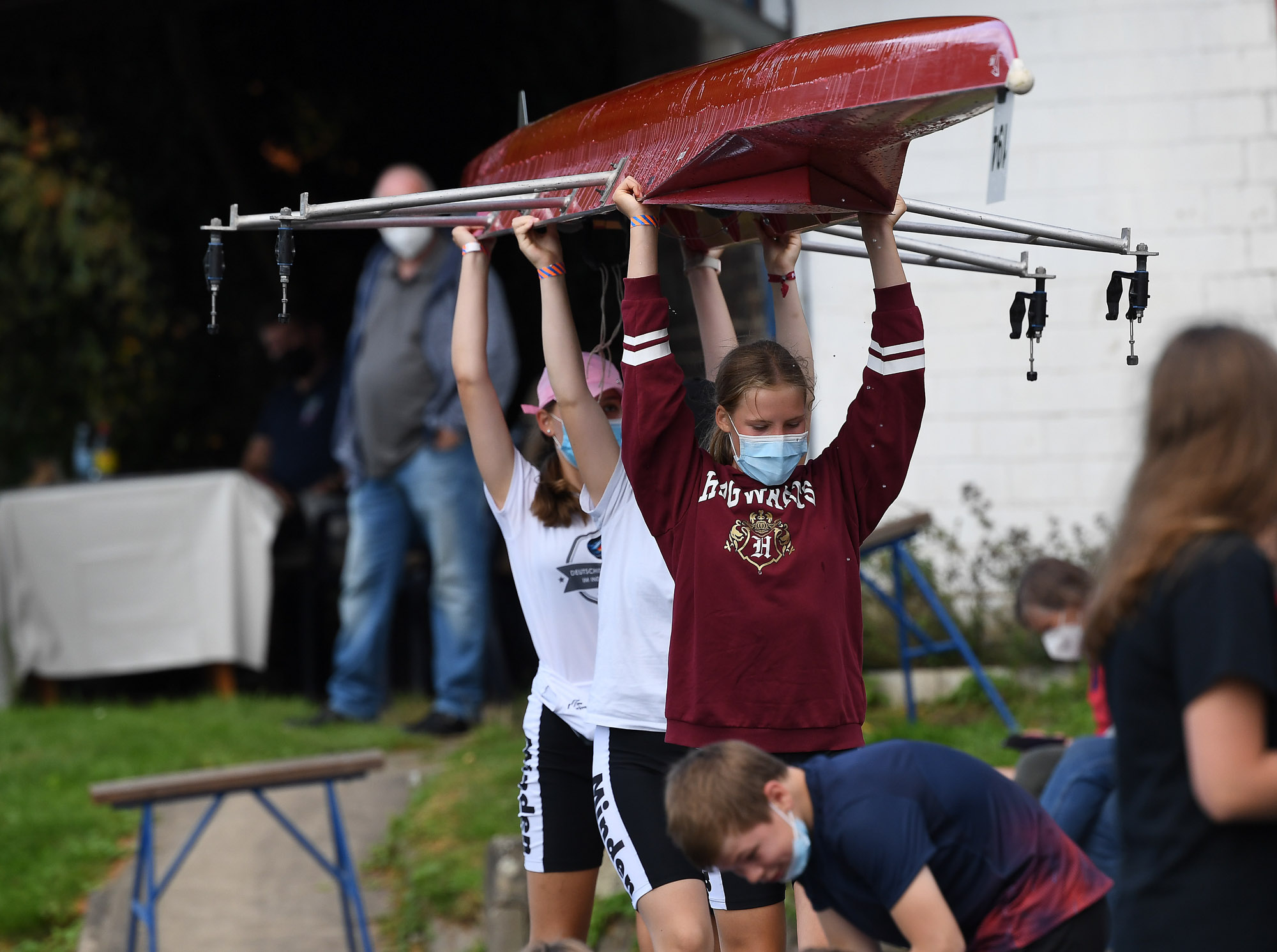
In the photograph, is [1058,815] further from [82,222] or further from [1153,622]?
[82,222]

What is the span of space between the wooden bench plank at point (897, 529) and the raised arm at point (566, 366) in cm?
299

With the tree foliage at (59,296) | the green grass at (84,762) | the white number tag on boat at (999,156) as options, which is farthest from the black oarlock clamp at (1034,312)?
the tree foliage at (59,296)

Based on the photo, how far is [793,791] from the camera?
243 cm

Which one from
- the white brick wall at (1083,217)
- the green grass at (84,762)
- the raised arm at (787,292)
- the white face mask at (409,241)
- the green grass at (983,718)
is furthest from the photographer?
the white face mask at (409,241)

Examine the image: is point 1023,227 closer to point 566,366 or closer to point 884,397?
point 884,397

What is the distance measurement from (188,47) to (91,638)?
443 cm

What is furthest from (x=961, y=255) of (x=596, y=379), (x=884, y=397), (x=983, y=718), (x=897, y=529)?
(x=983, y=718)

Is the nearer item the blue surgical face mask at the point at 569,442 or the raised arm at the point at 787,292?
the raised arm at the point at 787,292

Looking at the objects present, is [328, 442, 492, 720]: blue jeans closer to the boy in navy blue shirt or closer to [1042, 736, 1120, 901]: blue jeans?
[1042, 736, 1120, 901]: blue jeans

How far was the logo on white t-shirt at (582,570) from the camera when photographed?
3.57 meters

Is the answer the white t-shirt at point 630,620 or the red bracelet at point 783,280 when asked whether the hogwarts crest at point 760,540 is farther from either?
the red bracelet at point 783,280

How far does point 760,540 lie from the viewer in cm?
293

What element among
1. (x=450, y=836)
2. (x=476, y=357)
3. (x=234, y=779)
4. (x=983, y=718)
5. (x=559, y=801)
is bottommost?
(x=450, y=836)

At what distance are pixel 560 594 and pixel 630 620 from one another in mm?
355
